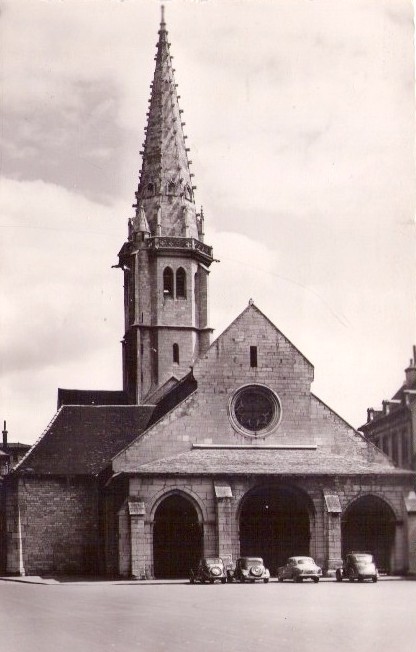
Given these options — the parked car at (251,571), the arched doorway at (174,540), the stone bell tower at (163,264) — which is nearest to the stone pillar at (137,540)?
the arched doorway at (174,540)

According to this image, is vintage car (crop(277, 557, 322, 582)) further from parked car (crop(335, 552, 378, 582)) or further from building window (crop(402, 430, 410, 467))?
building window (crop(402, 430, 410, 467))

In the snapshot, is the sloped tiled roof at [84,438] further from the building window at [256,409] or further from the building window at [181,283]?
the building window at [256,409]

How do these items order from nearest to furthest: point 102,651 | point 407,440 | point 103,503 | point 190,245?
1. point 102,651
2. point 407,440
3. point 103,503
4. point 190,245

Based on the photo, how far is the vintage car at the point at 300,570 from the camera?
4016cm

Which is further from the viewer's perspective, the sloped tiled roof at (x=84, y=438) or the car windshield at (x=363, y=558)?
the sloped tiled roof at (x=84, y=438)

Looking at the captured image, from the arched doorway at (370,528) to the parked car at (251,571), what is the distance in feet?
20.3

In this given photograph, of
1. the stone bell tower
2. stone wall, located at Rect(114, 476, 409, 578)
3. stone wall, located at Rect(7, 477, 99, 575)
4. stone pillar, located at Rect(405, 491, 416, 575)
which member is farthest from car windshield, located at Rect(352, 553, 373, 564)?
the stone bell tower

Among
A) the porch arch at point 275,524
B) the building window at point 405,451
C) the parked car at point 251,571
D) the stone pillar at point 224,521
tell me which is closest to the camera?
the parked car at point 251,571

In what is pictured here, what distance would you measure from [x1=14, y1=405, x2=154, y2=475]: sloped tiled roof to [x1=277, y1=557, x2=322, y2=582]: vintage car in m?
14.9

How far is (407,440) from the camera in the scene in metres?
41.4

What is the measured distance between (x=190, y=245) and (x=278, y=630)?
43007 millimetres

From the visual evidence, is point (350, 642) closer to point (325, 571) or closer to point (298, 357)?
point (325, 571)

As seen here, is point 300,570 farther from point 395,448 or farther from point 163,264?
point 163,264

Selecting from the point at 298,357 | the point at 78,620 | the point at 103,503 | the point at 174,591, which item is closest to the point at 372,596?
the point at 174,591
